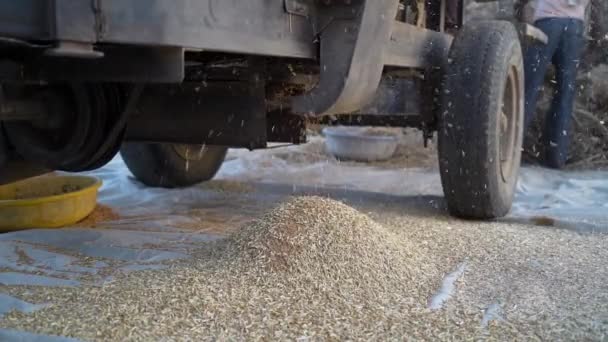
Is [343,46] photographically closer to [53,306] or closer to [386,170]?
[53,306]

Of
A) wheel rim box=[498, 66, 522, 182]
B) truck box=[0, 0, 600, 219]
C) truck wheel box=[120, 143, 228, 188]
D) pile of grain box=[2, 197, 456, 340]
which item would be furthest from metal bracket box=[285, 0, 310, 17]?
truck wheel box=[120, 143, 228, 188]

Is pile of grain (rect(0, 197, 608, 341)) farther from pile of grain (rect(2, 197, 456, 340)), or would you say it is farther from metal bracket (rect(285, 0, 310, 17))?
metal bracket (rect(285, 0, 310, 17))

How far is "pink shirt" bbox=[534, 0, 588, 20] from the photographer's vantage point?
4.54 m

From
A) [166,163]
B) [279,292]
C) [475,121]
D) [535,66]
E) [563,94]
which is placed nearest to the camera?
[279,292]

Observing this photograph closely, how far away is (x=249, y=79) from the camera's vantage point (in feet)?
7.95

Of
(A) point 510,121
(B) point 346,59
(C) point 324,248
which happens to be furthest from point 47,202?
(A) point 510,121

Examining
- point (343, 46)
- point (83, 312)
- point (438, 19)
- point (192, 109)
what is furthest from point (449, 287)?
point (438, 19)

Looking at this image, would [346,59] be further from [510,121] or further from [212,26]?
[510,121]

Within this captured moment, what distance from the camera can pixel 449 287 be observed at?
1871 millimetres

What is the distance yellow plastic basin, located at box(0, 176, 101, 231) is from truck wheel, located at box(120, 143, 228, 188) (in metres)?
0.61

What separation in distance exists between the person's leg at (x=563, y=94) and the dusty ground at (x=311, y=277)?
5.72 feet

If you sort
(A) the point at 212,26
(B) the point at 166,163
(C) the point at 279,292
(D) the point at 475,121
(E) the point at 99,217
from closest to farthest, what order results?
(A) the point at 212,26, (C) the point at 279,292, (D) the point at 475,121, (E) the point at 99,217, (B) the point at 166,163

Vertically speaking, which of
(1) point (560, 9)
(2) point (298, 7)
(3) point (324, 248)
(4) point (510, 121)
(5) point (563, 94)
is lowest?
(3) point (324, 248)

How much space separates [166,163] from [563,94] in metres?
2.83
